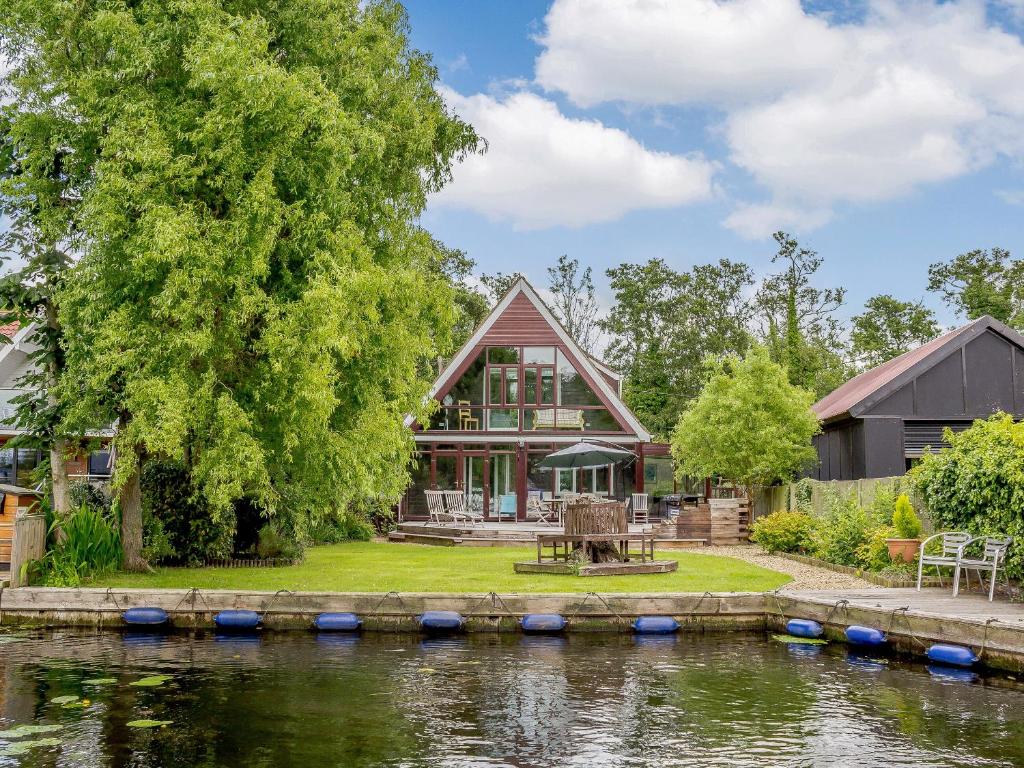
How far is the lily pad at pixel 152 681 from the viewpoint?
26.7 feet

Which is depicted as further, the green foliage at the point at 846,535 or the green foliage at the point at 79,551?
the green foliage at the point at 846,535

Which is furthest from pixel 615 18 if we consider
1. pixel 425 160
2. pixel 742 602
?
pixel 742 602

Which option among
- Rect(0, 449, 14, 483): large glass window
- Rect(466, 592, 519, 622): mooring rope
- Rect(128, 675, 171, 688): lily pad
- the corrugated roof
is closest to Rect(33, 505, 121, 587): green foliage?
Rect(128, 675, 171, 688): lily pad

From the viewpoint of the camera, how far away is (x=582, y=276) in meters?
47.2

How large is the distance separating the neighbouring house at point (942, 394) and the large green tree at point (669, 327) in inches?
717

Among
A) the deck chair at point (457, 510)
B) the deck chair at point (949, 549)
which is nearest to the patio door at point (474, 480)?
the deck chair at point (457, 510)

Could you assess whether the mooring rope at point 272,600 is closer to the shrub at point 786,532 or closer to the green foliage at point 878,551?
the green foliage at point 878,551

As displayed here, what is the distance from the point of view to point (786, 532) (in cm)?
1836

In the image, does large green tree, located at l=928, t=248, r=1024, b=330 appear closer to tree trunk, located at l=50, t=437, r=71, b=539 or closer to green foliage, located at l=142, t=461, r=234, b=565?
green foliage, located at l=142, t=461, r=234, b=565

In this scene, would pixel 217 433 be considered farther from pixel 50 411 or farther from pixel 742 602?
pixel 742 602

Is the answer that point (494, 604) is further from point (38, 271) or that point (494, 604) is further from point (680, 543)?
point (680, 543)

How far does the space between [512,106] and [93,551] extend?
55.5 ft

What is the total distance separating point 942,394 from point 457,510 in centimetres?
1258

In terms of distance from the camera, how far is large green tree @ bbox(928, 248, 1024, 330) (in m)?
39.3
